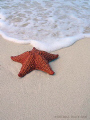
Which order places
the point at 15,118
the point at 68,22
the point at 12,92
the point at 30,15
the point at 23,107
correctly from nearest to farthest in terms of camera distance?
1. the point at 15,118
2. the point at 23,107
3. the point at 12,92
4. the point at 68,22
5. the point at 30,15

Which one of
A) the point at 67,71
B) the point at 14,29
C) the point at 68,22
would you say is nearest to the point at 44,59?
the point at 67,71

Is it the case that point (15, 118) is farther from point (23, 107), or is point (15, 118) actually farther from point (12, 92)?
point (12, 92)

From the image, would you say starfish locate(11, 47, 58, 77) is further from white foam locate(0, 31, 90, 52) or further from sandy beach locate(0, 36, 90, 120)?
white foam locate(0, 31, 90, 52)

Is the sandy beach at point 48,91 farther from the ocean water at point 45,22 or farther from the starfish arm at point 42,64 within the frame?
the ocean water at point 45,22

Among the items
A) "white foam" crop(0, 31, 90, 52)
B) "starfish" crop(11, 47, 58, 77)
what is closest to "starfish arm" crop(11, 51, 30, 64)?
"starfish" crop(11, 47, 58, 77)

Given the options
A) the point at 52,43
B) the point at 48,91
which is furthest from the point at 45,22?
the point at 48,91
